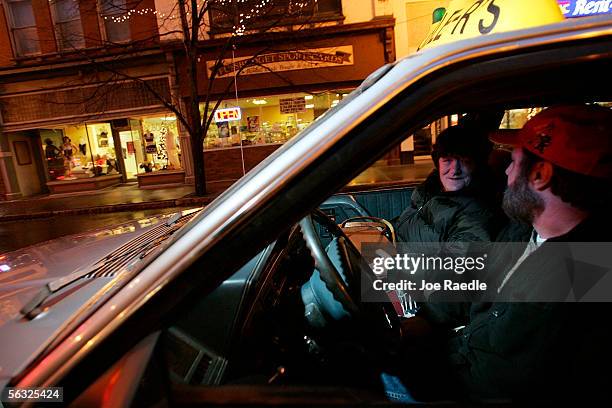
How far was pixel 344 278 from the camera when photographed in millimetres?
1595

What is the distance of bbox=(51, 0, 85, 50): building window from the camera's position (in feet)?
51.5

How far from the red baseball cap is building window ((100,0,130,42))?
57.8 ft

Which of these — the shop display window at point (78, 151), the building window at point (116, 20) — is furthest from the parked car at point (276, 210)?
the shop display window at point (78, 151)

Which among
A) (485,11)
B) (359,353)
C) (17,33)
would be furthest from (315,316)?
(17,33)

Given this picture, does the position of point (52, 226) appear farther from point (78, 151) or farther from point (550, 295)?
point (550, 295)

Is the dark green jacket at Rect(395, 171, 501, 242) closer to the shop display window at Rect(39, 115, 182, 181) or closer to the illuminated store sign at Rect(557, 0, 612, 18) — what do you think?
the illuminated store sign at Rect(557, 0, 612, 18)


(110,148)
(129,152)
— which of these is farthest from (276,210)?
(110,148)

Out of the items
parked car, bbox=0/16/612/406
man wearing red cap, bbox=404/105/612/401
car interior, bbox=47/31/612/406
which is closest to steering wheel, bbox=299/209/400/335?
car interior, bbox=47/31/612/406

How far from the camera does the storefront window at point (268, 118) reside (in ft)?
52.2

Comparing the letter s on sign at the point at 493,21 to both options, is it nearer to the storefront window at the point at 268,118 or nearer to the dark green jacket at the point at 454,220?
the dark green jacket at the point at 454,220

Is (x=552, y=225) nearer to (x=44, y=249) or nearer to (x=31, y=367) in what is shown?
(x=31, y=367)

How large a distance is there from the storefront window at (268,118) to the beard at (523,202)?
48.3 ft

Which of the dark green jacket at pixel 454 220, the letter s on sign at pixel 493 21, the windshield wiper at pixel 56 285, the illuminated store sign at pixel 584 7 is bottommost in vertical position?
the dark green jacket at pixel 454 220

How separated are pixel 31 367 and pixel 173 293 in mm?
407
